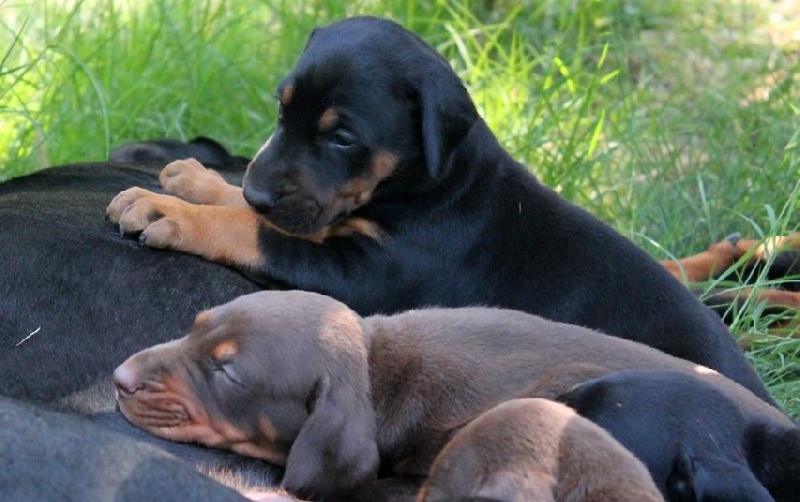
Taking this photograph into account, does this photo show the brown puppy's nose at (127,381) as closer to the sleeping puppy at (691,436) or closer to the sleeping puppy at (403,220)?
the sleeping puppy at (403,220)

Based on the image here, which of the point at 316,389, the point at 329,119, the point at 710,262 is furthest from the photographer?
the point at 710,262

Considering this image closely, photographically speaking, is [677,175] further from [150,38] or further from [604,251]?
[150,38]

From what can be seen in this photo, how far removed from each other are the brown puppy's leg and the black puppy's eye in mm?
1984

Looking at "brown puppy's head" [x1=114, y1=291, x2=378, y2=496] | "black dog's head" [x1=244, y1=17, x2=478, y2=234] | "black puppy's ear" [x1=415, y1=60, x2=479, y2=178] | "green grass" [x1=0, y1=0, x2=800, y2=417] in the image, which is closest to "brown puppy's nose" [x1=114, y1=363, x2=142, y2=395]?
"brown puppy's head" [x1=114, y1=291, x2=378, y2=496]

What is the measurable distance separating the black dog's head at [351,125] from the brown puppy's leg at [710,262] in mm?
1765

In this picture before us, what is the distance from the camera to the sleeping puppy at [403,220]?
432 centimetres

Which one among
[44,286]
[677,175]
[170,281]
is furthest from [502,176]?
[677,175]

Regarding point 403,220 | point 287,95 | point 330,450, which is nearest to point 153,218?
point 287,95

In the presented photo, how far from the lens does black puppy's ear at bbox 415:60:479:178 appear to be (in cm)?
438

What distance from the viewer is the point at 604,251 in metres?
4.59

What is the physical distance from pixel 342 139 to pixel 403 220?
0.40m

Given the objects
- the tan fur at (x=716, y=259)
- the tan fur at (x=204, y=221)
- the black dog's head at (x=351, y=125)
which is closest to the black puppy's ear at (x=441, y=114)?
the black dog's head at (x=351, y=125)

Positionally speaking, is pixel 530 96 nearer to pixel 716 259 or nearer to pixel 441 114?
pixel 716 259

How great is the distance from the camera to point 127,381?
11.2 ft
